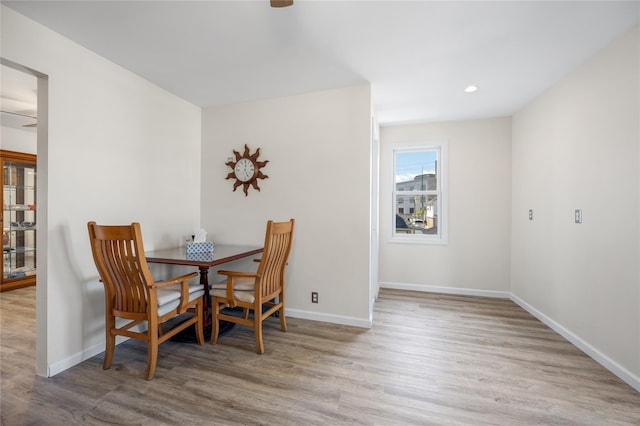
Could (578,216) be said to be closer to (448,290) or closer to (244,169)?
(448,290)

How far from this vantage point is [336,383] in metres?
1.87

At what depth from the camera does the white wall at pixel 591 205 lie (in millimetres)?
1911

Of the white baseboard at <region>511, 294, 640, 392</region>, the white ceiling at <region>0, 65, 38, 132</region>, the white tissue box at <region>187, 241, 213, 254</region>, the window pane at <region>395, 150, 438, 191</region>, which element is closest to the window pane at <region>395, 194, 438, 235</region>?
the window pane at <region>395, 150, 438, 191</region>

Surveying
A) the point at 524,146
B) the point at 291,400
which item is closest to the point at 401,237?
the point at 524,146

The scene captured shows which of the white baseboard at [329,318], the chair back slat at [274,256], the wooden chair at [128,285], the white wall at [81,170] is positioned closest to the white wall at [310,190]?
the white baseboard at [329,318]

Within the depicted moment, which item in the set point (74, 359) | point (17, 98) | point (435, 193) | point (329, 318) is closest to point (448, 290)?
point (435, 193)

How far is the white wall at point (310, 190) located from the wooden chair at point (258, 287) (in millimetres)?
479

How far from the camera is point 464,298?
3707 millimetres

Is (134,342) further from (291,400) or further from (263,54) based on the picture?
(263,54)

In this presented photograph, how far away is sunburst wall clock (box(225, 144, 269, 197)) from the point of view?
3.16 m

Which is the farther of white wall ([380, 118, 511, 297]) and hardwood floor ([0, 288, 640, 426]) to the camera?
white wall ([380, 118, 511, 297])

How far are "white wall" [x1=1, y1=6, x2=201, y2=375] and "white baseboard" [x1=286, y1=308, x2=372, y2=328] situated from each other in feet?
5.24

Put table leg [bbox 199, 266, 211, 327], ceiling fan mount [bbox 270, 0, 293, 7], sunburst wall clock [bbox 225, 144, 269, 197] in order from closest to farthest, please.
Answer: ceiling fan mount [bbox 270, 0, 293, 7], table leg [bbox 199, 266, 211, 327], sunburst wall clock [bbox 225, 144, 269, 197]

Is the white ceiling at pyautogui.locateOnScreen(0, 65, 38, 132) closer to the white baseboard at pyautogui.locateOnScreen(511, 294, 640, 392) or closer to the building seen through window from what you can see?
the building seen through window
